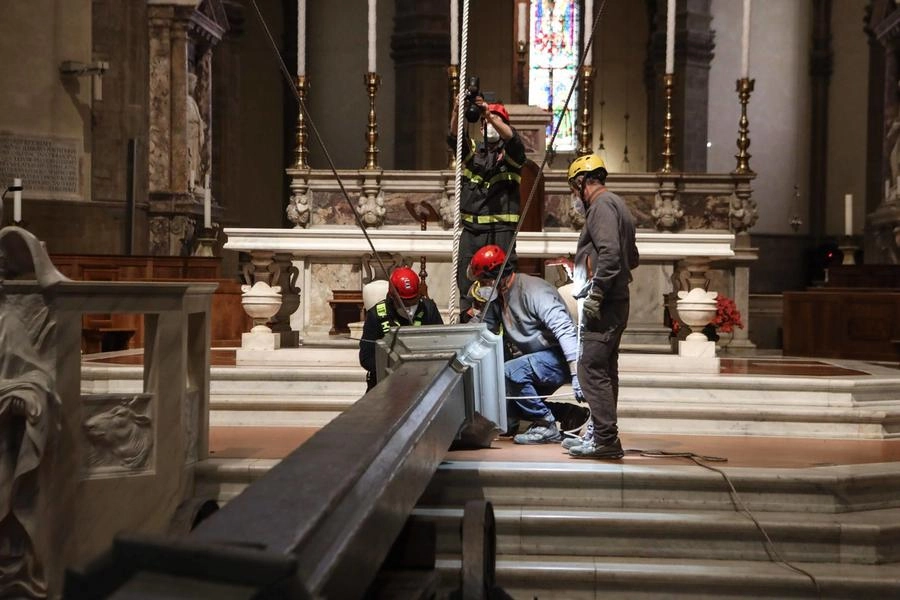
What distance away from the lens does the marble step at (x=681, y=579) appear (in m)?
4.88

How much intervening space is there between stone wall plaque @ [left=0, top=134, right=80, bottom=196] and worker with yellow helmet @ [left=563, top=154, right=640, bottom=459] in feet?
34.9

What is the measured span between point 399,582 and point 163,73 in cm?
1335

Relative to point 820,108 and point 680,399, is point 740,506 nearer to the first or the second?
point 680,399

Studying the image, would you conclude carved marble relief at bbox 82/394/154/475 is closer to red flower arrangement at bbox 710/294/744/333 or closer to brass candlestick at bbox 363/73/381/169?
brass candlestick at bbox 363/73/381/169

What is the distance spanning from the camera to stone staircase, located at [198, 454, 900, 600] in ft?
16.3

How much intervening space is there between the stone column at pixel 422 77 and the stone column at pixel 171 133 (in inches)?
210

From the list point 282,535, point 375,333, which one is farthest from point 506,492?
point 282,535

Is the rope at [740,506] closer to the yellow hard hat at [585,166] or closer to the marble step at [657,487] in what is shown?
the marble step at [657,487]

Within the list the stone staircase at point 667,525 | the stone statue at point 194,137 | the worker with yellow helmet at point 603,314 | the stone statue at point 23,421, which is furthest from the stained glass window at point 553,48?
the stone statue at point 23,421

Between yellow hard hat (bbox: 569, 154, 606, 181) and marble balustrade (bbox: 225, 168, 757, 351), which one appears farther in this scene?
marble balustrade (bbox: 225, 168, 757, 351)

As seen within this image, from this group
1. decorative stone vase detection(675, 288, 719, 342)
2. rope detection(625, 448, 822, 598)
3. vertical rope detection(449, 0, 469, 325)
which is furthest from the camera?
decorative stone vase detection(675, 288, 719, 342)

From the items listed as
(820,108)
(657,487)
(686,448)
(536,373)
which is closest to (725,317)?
(686,448)

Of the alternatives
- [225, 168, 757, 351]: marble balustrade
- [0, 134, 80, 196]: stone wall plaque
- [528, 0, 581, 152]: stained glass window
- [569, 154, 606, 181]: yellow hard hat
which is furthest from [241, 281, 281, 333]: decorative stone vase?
[528, 0, 581, 152]: stained glass window

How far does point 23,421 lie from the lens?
17.3 ft
